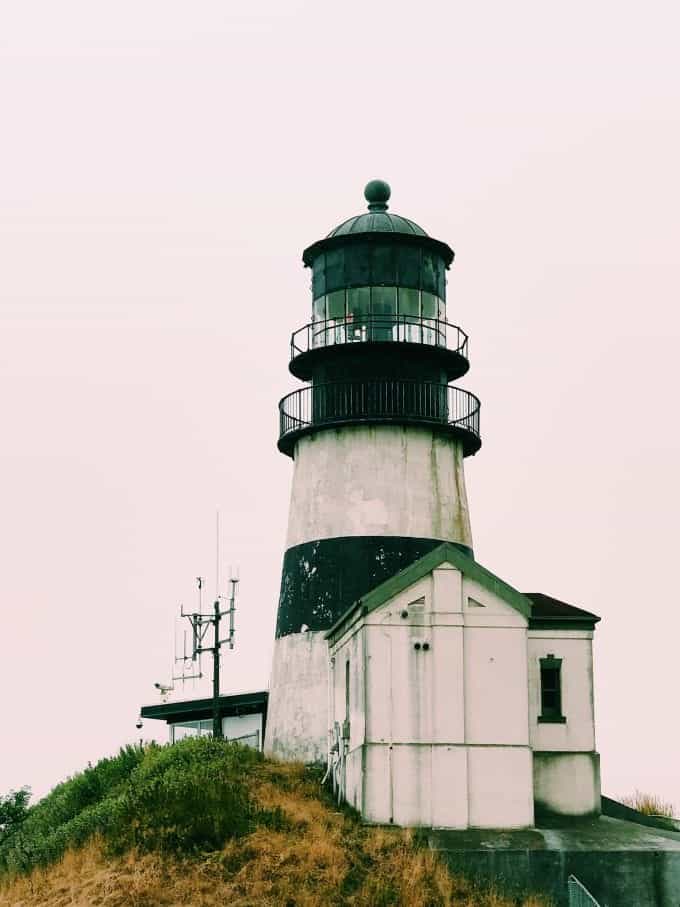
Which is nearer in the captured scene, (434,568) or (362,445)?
(434,568)

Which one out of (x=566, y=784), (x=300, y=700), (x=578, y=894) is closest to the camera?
(x=578, y=894)

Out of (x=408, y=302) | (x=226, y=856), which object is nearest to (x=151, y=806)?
(x=226, y=856)

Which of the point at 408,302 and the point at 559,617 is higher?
the point at 408,302

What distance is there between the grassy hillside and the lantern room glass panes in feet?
32.9

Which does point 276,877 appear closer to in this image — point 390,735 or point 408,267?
point 390,735

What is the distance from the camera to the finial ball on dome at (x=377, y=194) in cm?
3962

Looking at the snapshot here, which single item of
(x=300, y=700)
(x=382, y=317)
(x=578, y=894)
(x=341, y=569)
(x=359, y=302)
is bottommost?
(x=578, y=894)

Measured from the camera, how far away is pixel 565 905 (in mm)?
29016

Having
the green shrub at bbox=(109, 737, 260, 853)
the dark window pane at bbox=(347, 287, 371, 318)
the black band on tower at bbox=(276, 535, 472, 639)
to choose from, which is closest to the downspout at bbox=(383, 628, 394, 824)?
the green shrub at bbox=(109, 737, 260, 853)

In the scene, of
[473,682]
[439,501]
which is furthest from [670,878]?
[439,501]

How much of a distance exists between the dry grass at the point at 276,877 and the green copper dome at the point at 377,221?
547 inches

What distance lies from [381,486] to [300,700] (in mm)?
4818

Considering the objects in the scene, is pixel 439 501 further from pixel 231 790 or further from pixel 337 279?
pixel 231 790

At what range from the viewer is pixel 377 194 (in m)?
39.7
